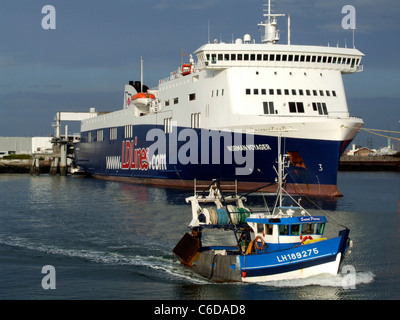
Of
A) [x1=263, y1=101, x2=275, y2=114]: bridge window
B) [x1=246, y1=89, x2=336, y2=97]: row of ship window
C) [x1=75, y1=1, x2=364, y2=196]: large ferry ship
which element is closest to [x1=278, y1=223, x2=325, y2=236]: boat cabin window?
[x1=75, y1=1, x2=364, y2=196]: large ferry ship

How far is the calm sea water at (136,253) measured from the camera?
63.4ft

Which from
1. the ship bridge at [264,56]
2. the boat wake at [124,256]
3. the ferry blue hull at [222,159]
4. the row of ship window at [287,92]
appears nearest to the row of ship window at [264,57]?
the ship bridge at [264,56]

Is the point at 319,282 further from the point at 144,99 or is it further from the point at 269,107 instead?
the point at 144,99

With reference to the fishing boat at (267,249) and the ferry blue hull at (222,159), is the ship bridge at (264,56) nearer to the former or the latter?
the ferry blue hull at (222,159)

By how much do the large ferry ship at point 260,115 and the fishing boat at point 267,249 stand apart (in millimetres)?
14879

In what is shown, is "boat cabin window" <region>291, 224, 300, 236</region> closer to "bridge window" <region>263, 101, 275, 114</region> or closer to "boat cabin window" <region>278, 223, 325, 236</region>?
"boat cabin window" <region>278, 223, 325, 236</region>

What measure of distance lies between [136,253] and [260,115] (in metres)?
20.0

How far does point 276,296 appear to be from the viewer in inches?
733

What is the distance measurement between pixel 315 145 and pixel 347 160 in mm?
93341

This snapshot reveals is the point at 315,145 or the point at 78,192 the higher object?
the point at 315,145

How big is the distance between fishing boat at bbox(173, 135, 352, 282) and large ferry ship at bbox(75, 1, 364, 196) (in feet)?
48.8
